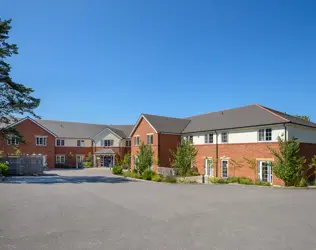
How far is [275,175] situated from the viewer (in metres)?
22.8

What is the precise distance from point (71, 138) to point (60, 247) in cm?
4706

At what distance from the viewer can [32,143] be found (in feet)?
151

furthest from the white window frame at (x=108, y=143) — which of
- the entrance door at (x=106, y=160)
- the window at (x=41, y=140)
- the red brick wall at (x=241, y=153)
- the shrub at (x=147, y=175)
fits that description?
the red brick wall at (x=241, y=153)

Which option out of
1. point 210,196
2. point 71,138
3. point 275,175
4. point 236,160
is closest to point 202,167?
point 236,160

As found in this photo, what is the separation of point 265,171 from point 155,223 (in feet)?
59.1

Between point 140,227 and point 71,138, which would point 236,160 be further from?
point 71,138

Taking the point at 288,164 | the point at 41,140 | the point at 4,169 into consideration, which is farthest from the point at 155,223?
the point at 41,140

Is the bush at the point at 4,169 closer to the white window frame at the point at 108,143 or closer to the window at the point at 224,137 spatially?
the white window frame at the point at 108,143

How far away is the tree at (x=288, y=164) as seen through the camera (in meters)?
21.3

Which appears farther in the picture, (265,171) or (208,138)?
(208,138)

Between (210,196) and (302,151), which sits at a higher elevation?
(302,151)

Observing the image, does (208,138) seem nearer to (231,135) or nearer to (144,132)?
(231,135)

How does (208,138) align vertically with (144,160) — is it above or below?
above

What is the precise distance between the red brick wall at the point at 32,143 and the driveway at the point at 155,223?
3327 centimetres
